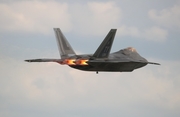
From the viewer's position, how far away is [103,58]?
371ft

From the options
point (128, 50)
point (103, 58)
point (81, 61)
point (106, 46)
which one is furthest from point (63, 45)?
point (128, 50)

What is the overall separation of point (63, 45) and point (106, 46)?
1423 cm

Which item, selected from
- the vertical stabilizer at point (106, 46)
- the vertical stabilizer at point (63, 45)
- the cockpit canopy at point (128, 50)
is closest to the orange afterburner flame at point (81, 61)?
the vertical stabilizer at point (106, 46)

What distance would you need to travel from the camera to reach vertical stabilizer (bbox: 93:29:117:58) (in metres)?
111

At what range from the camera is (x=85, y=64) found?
370 feet

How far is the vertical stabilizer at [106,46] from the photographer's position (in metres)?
111

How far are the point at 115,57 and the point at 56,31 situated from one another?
49.8 feet

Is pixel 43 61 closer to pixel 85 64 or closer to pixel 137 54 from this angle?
pixel 85 64

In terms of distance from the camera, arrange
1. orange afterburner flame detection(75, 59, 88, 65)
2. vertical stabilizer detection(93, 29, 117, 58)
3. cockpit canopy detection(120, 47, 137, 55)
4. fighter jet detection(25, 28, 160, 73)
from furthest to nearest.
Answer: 1. cockpit canopy detection(120, 47, 137, 55)
2. orange afterburner flame detection(75, 59, 88, 65)
3. fighter jet detection(25, 28, 160, 73)
4. vertical stabilizer detection(93, 29, 117, 58)

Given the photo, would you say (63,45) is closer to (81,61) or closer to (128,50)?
(81,61)

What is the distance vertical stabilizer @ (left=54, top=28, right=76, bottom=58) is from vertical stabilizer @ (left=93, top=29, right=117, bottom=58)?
8354mm

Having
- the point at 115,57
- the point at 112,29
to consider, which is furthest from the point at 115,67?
the point at 112,29

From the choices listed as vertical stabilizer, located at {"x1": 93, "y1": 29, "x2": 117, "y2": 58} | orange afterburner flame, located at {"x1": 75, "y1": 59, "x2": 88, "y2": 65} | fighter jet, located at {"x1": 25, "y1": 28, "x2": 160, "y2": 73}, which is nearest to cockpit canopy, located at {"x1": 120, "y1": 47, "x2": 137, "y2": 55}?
fighter jet, located at {"x1": 25, "y1": 28, "x2": 160, "y2": 73}

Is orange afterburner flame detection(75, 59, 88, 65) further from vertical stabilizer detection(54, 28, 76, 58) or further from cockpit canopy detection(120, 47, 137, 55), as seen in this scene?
cockpit canopy detection(120, 47, 137, 55)
